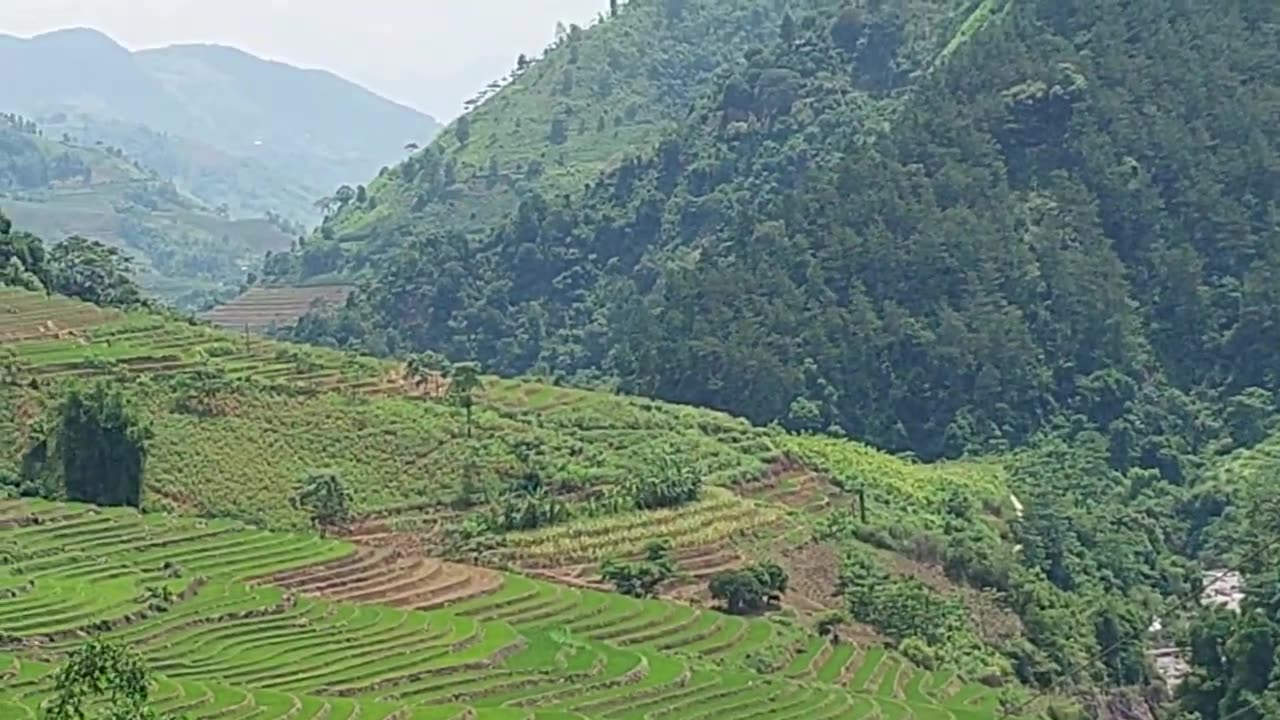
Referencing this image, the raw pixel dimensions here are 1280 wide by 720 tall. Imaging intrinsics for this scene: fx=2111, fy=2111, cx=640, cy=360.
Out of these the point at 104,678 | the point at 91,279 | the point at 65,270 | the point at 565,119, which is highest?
the point at 565,119

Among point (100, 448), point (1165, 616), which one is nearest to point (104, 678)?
point (100, 448)

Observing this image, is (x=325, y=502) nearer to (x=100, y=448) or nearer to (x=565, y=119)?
(x=100, y=448)

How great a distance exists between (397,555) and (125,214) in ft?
367

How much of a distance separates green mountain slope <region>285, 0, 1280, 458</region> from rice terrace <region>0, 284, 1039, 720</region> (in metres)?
9.15

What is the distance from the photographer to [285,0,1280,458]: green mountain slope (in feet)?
191

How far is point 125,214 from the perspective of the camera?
467ft

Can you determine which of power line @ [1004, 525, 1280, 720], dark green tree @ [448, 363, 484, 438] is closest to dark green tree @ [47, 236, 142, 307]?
dark green tree @ [448, 363, 484, 438]

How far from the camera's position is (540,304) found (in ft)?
249

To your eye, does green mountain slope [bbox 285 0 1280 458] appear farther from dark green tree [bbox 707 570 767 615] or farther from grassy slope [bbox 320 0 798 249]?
dark green tree [bbox 707 570 767 615]

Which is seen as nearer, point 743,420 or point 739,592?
point 739,592

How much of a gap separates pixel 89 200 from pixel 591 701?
124555 millimetres

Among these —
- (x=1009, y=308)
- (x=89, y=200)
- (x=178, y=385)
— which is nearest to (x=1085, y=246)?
(x=1009, y=308)

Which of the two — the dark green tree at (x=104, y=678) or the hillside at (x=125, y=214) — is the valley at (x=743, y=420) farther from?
the hillside at (x=125, y=214)

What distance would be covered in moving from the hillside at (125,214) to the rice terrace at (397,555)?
262ft
